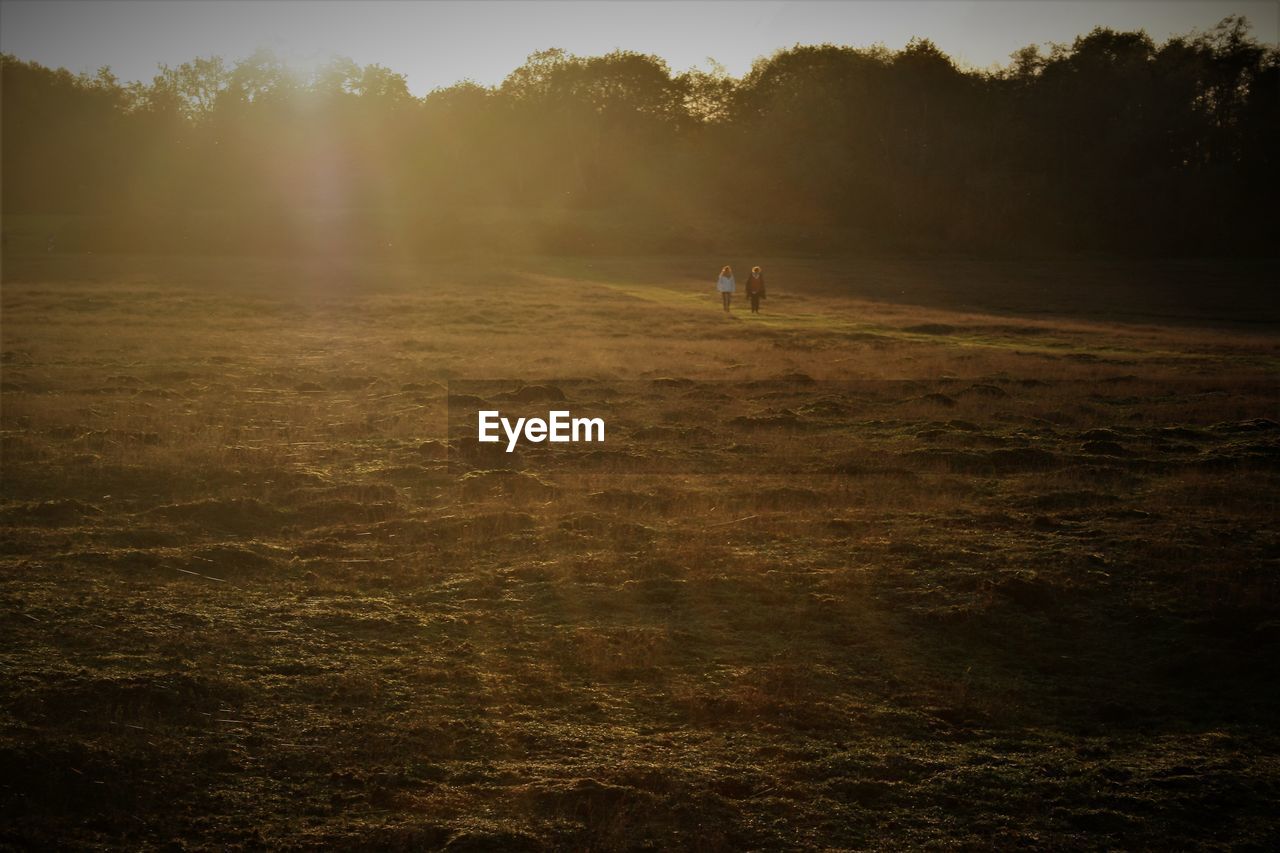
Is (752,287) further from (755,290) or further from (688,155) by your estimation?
(688,155)

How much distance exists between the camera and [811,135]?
7544 cm

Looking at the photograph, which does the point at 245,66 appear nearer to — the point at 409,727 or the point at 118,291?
the point at 118,291

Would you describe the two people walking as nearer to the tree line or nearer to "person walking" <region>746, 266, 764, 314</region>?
"person walking" <region>746, 266, 764, 314</region>

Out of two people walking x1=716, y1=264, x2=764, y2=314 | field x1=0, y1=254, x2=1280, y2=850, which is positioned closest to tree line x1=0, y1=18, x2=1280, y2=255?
Result: two people walking x1=716, y1=264, x2=764, y2=314

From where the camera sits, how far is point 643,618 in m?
8.42

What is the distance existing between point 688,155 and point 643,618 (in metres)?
76.0

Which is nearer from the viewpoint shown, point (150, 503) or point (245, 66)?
point (150, 503)

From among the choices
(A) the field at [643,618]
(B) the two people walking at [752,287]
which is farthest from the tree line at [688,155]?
(A) the field at [643,618]

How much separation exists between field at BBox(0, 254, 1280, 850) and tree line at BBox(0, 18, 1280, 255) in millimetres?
48212

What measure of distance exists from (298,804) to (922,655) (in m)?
4.27

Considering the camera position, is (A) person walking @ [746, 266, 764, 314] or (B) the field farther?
(A) person walking @ [746, 266, 764, 314]

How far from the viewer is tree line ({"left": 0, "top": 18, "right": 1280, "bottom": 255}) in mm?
67250

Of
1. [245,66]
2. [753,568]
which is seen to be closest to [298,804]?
[753,568]

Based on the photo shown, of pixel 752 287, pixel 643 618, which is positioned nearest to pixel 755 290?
pixel 752 287
